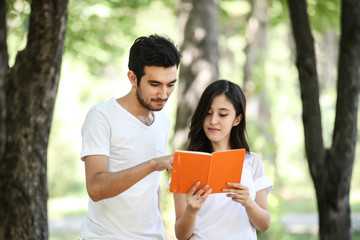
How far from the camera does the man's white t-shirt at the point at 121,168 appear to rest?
10.4 ft

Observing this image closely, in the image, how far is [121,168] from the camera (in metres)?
3.23

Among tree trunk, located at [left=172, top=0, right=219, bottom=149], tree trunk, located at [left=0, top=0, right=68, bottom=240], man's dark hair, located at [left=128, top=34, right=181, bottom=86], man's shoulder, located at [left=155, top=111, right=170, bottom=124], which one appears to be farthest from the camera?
tree trunk, located at [left=172, top=0, right=219, bottom=149]

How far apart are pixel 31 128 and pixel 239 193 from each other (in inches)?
65.7

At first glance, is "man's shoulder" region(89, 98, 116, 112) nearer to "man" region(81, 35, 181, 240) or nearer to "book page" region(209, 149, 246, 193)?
"man" region(81, 35, 181, 240)

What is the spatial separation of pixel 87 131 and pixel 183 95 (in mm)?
5564

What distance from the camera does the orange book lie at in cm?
295

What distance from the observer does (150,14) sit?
2534 cm

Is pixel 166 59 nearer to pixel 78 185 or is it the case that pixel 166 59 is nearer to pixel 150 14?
pixel 78 185

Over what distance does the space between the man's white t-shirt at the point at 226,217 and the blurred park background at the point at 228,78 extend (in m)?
5.25

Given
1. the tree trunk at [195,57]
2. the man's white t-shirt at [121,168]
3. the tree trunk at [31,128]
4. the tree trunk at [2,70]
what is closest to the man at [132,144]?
the man's white t-shirt at [121,168]

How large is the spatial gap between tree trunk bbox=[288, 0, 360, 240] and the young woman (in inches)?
83.5

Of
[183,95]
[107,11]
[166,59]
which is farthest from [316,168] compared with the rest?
[107,11]

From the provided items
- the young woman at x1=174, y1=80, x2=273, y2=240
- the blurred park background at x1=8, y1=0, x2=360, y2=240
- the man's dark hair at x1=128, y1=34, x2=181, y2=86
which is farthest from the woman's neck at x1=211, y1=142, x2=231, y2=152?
the blurred park background at x1=8, y1=0, x2=360, y2=240

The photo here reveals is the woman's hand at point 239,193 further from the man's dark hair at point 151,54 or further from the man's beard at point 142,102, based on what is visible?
the man's dark hair at point 151,54
